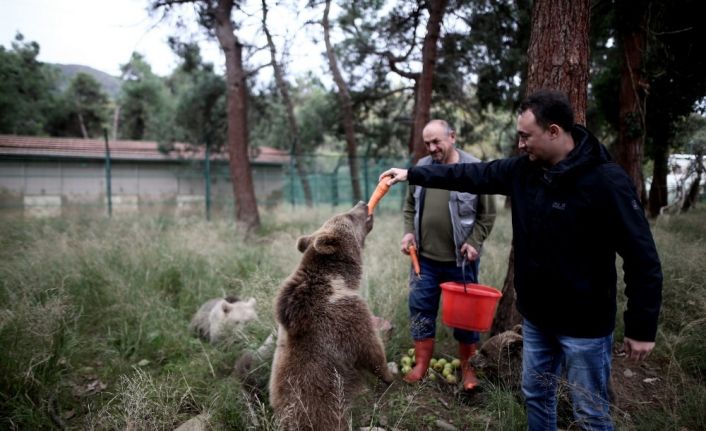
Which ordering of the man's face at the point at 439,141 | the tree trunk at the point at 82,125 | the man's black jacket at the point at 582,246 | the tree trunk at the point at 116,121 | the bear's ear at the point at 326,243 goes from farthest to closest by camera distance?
the tree trunk at the point at 116,121
the tree trunk at the point at 82,125
the man's face at the point at 439,141
the bear's ear at the point at 326,243
the man's black jacket at the point at 582,246

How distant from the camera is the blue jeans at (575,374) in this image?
2.21 m

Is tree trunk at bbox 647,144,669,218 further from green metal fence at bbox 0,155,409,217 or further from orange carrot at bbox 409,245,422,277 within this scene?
orange carrot at bbox 409,245,422,277

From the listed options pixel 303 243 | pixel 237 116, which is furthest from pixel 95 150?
pixel 303 243

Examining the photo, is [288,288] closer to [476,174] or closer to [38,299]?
[476,174]

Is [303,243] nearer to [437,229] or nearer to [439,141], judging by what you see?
[437,229]

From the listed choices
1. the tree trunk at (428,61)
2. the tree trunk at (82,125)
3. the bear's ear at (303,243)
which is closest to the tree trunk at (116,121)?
the tree trunk at (82,125)

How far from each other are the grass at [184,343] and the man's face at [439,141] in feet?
6.19

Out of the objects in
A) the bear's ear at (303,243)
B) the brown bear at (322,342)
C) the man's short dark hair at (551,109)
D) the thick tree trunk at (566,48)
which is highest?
the thick tree trunk at (566,48)

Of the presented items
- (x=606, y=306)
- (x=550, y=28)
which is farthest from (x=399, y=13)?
(x=606, y=306)

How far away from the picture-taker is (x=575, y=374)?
225 cm

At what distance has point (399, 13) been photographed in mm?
12391

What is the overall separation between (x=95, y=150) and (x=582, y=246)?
19.0 meters

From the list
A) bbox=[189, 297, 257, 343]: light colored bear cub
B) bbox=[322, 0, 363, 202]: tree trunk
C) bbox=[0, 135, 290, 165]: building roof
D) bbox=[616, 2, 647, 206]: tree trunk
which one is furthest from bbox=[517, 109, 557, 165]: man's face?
bbox=[322, 0, 363, 202]: tree trunk

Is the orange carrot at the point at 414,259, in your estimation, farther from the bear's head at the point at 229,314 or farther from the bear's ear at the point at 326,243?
the bear's head at the point at 229,314
